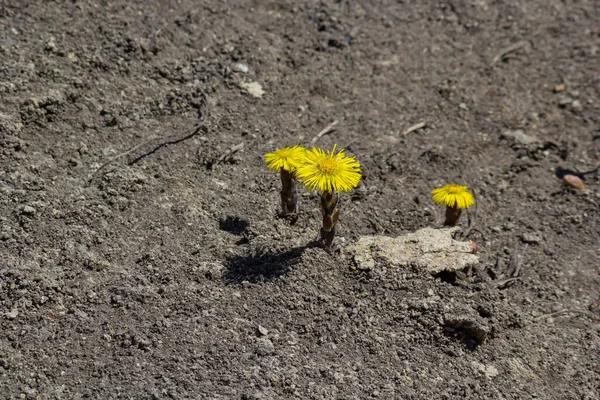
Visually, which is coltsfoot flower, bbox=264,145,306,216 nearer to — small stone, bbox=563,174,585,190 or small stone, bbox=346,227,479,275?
small stone, bbox=346,227,479,275

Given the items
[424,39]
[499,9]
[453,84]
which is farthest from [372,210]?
[499,9]

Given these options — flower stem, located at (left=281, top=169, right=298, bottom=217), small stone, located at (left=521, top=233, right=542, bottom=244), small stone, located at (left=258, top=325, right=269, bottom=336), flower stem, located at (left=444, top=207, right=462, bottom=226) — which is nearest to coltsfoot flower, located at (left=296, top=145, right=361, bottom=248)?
flower stem, located at (left=281, top=169, right=298, bottom=217)

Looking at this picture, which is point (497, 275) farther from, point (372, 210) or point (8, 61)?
point (8, 61)

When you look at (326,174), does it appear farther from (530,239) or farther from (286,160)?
(530,239)

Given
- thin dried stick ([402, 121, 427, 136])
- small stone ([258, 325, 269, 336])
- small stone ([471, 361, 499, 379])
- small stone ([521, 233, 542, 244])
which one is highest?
thin dried stick ([402, 121, 427, 136])

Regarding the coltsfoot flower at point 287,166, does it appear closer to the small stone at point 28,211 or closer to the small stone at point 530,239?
the small stone at point 28,211
